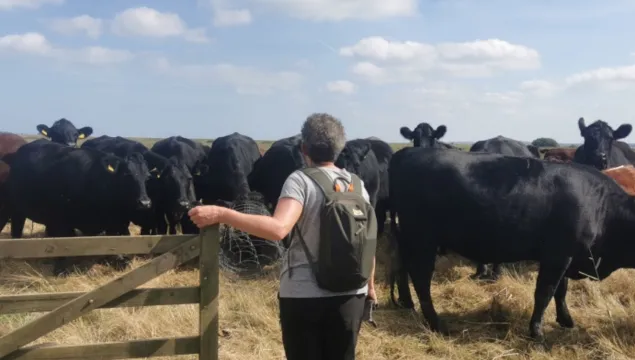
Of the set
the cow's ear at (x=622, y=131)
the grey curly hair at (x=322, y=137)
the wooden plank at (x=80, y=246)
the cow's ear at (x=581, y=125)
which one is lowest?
the wooden plank at (x=80, y=246)

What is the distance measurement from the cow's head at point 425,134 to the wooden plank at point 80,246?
9.90m

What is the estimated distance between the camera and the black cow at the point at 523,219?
6.38 metres

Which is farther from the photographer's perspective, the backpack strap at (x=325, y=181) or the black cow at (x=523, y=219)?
the black cow at (x=523, y=219)

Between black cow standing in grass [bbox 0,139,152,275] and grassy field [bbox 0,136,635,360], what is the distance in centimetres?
149

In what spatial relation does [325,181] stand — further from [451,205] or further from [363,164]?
[363,164]

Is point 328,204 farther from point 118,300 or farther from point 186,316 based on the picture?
point 186,316

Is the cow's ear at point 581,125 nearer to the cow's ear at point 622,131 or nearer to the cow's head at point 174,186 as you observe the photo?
the cow's ear at point 622,131

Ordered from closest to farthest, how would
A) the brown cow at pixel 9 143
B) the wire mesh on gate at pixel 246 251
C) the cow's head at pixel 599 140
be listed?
1. the wire mesh on gate at pixel 246 251
2. the cow's head at pixel 599 140
3. the brown cow at pixel 9 143

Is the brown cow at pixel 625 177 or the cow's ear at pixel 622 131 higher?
the cow's ear at pixel 622 131

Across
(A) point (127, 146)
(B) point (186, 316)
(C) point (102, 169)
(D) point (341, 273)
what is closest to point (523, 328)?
(B) point (186, 316)

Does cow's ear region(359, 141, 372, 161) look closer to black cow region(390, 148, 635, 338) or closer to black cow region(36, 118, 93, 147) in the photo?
black cow region(390, 148, 635, 338)

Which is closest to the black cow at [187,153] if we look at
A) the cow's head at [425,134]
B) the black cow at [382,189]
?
→ the black cow at [382,189]

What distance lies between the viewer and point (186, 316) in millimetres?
6094

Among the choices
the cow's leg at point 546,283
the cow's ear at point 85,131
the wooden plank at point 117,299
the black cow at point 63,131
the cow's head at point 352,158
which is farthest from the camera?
the cow's ear at point 85,131
